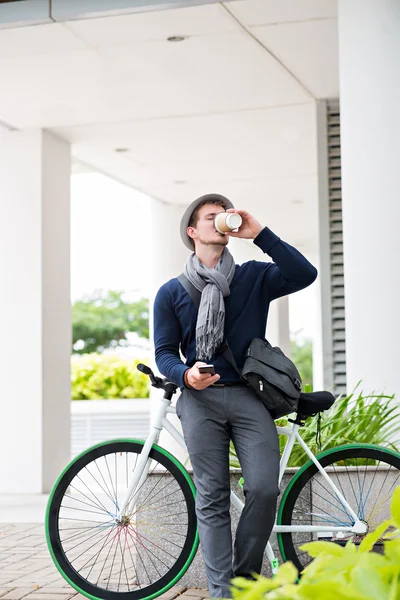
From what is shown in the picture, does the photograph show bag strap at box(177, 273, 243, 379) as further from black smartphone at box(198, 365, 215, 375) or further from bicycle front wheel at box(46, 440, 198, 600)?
bicycle front wheel at box(46, 440, 198, 600)

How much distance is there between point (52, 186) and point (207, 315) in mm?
6181

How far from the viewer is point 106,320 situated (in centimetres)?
4659

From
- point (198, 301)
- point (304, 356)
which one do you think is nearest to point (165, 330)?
point (198, 301)

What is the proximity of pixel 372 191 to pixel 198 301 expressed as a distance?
2165mm

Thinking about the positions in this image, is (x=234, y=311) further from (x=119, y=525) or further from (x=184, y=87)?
(x=184, y=87)

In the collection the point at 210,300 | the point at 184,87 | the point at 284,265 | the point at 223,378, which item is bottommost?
the point at 223,378

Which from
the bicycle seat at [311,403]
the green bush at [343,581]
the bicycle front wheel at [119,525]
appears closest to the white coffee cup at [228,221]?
the bicycle seat at [311,403]

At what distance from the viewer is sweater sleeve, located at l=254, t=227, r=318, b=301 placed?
3.34 m

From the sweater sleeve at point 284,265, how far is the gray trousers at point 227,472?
42 centimetres

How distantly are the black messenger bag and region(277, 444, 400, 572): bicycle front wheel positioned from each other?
38 cm

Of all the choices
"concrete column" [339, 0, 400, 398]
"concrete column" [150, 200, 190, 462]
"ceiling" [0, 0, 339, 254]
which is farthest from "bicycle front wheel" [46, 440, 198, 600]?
"concrete column" [150, 200, 190, 462]

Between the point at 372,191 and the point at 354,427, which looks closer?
the point at 354,427

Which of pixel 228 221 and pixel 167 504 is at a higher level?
pixel 228 221

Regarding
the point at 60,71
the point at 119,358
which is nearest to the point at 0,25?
the point at 60,71
